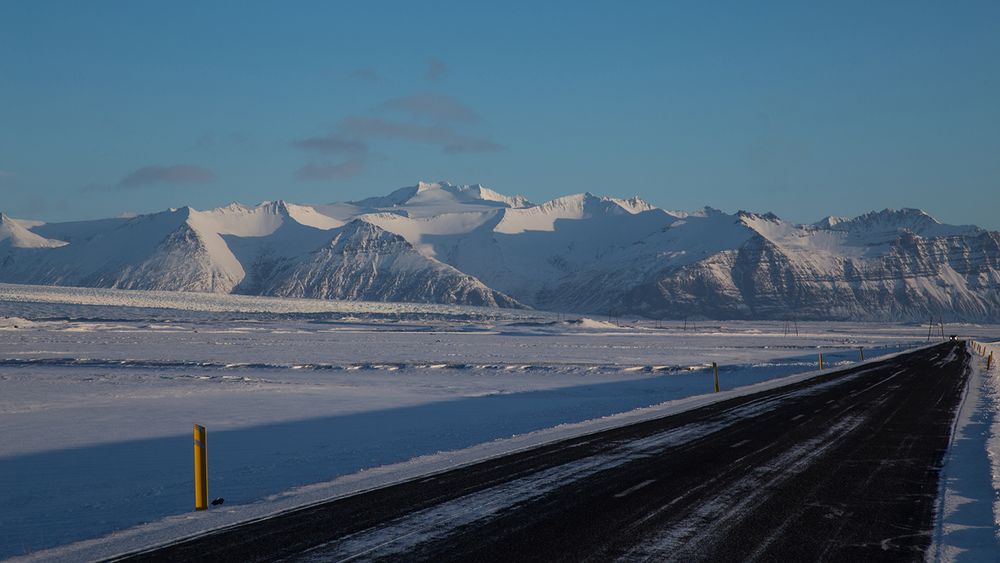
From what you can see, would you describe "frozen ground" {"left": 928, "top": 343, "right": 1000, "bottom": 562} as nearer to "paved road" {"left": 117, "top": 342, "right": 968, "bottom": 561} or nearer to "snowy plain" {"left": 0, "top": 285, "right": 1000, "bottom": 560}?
"paved road" {"left": 117, "top": 342, "right": 968, "bottom": 561}

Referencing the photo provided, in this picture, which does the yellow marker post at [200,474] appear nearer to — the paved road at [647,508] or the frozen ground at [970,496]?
the paved road at [647,508]

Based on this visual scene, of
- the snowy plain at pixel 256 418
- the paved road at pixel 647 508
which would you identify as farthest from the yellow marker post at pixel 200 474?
the paved road at pixel 647 508

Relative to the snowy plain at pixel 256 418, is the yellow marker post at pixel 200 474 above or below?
above

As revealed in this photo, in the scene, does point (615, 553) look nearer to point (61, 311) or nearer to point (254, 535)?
point (254, 535)

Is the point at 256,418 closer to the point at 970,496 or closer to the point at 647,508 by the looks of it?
the point at 647,508

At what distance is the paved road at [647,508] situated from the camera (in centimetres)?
911

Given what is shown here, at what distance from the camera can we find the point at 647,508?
11109 millimetres

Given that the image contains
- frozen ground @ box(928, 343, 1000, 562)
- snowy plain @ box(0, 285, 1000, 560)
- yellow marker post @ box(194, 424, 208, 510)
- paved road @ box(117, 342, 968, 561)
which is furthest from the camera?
snowy plain @ box(0, 285, 1000, 560)

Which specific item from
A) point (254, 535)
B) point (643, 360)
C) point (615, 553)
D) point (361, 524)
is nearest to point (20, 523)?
point (254, 535)

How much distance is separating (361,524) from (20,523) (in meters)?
4.96

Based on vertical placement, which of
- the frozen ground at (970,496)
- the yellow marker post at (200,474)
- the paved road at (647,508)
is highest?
the yellow marker post at (200,474)

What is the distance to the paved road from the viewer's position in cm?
911

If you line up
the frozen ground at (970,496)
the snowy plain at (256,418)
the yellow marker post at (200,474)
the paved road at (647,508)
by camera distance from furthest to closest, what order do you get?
1. the snowy plain at (256,418)
2. the yellow marker post at (200,474)
3. the frozen ground at (970,496)
4. the paved road at (647,508)

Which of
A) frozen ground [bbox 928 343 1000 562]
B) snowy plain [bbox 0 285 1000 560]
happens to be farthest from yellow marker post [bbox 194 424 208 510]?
frozen ground [bbox 928 343 1000 562]
